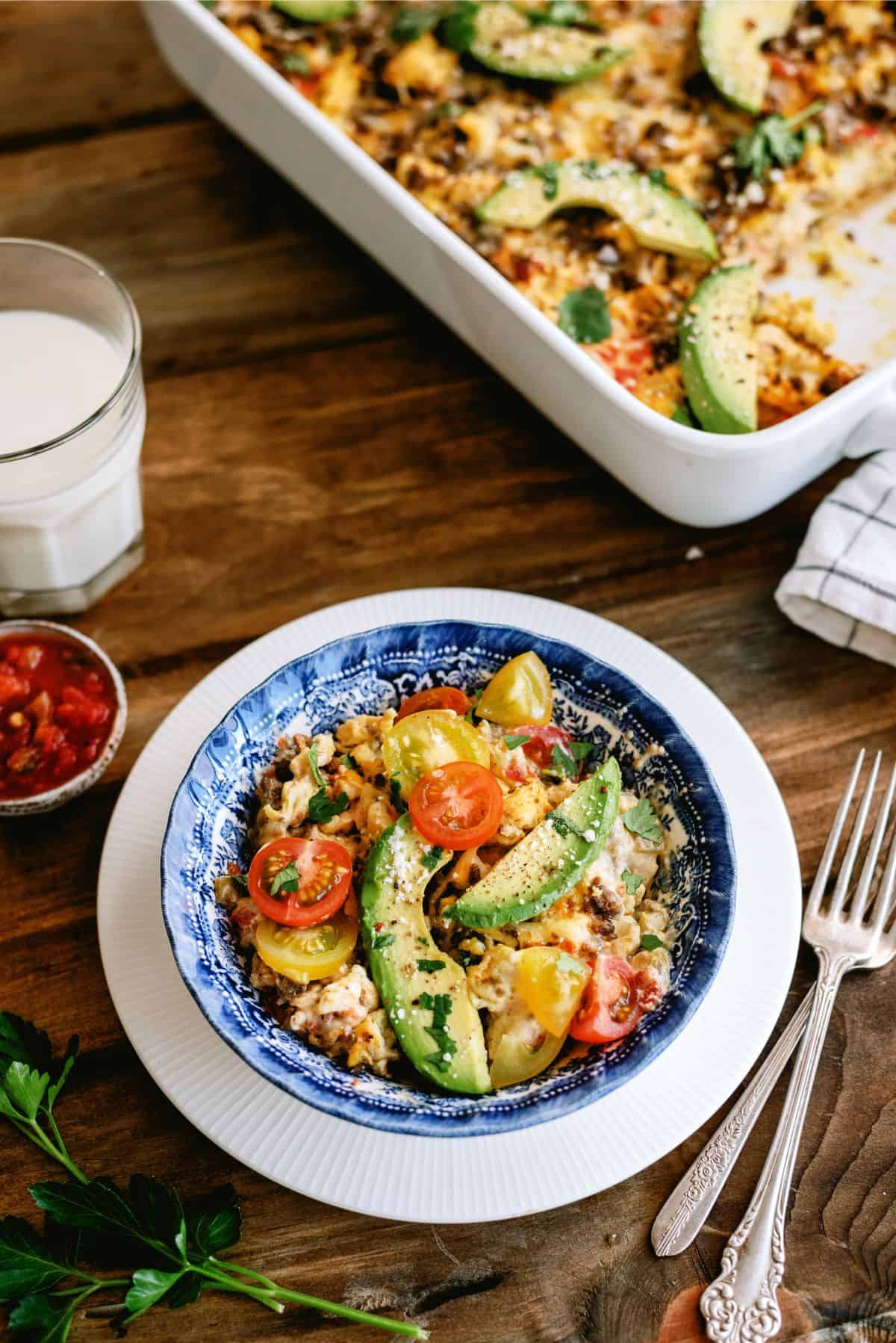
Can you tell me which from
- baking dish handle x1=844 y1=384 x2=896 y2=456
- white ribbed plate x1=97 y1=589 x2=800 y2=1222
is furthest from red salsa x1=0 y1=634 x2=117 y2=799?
baking dish handle x1=844 y1=384 x2=896 y2=456

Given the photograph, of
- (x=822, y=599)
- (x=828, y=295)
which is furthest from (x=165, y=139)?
(x=822, y=599)

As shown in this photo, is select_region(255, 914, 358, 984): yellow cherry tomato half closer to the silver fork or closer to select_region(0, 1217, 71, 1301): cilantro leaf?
select_region(0, 1217, 71, 1301): cilantro leaf

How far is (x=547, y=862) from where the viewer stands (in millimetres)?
1970

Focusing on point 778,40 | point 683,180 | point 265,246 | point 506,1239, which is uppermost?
point 778,40

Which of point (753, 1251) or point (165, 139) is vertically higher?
point (165, 139)

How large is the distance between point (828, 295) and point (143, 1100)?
2.17 metres

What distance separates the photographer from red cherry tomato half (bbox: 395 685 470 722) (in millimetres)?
2189

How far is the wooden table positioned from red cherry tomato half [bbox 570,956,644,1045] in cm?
34

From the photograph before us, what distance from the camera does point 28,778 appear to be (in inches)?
90.8

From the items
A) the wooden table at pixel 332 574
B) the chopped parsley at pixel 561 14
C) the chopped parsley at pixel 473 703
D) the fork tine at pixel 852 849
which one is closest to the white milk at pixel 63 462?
the wooden table at pixel 332 574

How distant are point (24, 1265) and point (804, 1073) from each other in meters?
1.25

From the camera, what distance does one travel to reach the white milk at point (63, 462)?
7.81 ft

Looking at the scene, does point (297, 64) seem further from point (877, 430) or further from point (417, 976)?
point (417, 976)

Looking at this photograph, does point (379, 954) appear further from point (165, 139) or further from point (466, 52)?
point (165, 139)
